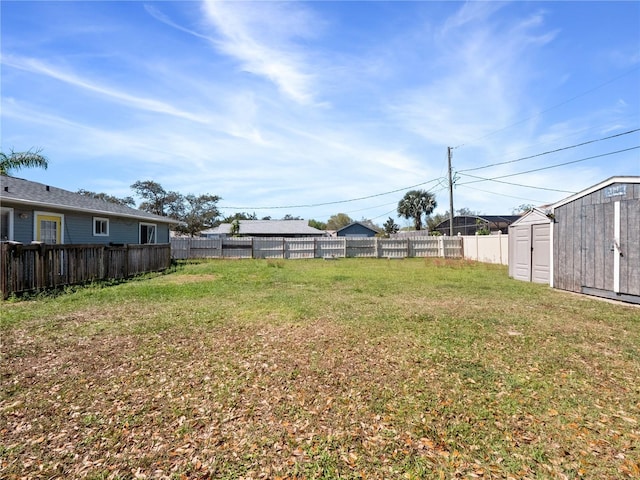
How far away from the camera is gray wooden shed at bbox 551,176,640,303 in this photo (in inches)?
265

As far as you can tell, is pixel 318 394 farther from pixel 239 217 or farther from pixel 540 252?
pixel 239 217

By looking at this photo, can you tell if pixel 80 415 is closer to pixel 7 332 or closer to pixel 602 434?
pixel 7 332

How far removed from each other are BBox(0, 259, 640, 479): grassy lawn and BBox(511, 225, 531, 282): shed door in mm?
4405

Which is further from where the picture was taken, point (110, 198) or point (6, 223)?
point (110, 198)

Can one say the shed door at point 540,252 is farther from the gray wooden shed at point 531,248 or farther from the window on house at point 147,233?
the window on house at point 147,233

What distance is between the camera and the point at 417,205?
133ft

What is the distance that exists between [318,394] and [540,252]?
972cm

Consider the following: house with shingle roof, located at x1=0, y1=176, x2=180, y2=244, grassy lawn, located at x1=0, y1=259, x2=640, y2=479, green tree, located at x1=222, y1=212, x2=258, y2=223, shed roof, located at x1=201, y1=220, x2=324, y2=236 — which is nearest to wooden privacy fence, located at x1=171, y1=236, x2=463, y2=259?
house with shingle roof, located at x1=0, y1=176, x2=180, y2=244

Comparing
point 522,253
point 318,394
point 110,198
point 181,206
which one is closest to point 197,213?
point 181,206

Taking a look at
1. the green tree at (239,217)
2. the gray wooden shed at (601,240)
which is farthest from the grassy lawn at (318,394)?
the green tree at (239,217)

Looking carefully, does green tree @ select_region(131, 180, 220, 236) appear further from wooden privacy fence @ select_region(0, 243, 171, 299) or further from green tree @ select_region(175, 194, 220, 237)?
wooden privacy fence @ select_region(0, 243, 171, 299)

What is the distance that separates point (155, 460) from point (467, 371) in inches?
117

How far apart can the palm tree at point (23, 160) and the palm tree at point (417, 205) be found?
3646 centimetres

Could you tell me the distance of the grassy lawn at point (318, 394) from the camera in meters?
2.03
